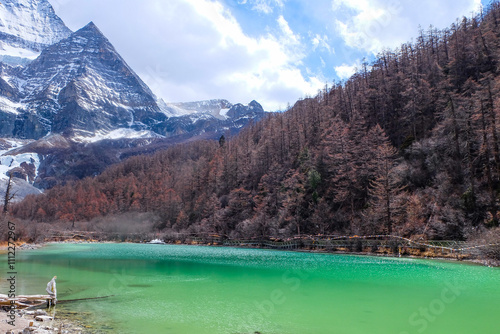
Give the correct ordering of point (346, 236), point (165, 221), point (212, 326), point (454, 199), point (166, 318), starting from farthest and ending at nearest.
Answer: point (165, 221), point (346, 236), point (454, 199), point (166, 318), point (212, 326)

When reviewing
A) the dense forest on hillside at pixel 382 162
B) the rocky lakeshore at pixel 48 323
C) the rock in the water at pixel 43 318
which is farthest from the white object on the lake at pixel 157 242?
the rock in the water at pixel 43 318

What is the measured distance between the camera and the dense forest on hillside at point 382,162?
3862cm

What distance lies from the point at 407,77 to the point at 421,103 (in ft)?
44.9

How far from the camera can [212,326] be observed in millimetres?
12078

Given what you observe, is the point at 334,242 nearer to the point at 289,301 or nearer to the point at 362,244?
the point at 362,244

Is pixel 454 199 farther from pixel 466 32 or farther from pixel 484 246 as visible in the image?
pixel 466 32

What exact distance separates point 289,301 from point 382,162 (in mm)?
37957

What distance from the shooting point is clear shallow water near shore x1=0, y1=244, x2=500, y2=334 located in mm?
11945

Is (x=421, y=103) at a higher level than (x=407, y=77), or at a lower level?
lower

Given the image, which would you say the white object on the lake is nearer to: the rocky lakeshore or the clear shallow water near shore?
the clear shallow water near shore

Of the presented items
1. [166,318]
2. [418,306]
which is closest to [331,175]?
[418,306]

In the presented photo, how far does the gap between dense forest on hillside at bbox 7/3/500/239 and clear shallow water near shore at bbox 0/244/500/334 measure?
1715 cm

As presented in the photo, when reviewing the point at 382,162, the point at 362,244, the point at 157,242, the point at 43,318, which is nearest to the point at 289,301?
the point at 43,318

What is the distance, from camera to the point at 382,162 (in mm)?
48719
